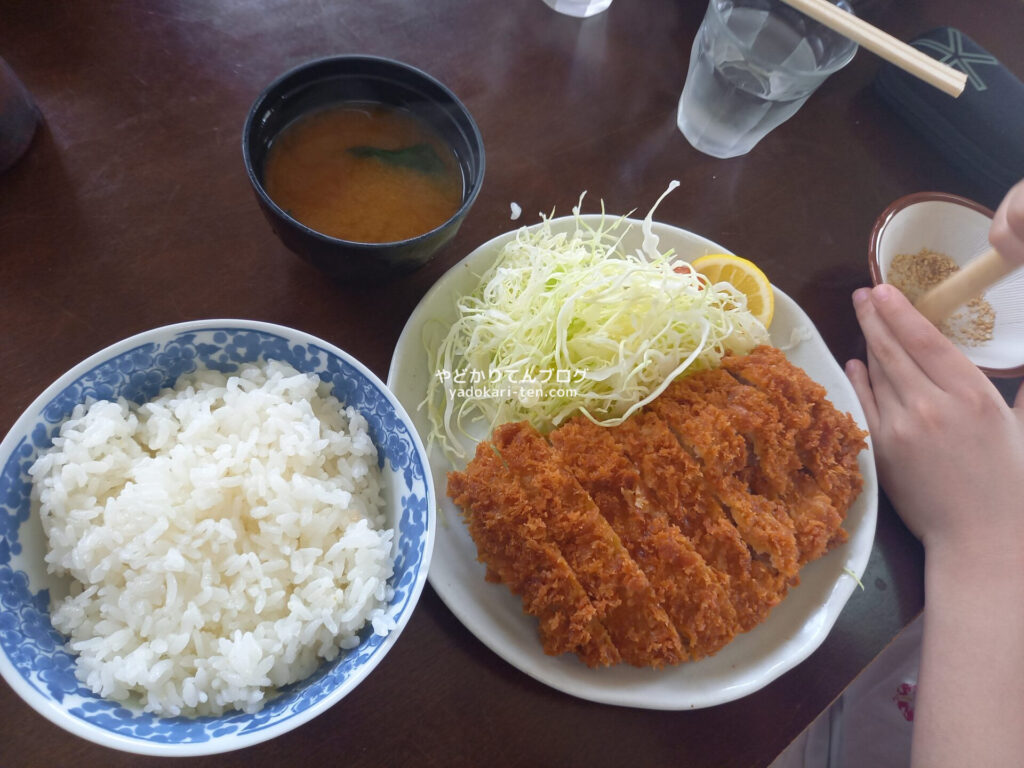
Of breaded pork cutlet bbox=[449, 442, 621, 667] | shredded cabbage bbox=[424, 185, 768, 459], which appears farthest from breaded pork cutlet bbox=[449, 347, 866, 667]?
shredded cabbage bbox=[424, 185, 768, 459]

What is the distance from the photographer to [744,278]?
1633mm

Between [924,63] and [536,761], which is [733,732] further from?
[924,63]

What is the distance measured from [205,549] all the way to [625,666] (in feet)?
2.70

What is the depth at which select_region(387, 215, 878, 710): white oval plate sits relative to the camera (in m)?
1.22

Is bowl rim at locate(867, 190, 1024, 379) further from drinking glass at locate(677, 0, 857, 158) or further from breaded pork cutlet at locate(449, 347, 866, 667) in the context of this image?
breaded pork cutlet at locate(449, 347, 866, 667)

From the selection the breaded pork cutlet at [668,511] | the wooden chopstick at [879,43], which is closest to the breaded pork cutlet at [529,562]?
the breaded pork cutlet at [668,511]

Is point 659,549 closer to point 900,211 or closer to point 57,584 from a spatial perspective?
point 57,584

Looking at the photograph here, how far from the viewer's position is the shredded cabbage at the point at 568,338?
151 cm

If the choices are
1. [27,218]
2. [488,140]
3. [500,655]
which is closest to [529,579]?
[500,655]

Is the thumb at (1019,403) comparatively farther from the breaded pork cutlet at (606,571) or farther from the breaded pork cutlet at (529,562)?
the breaded pork cutlet at (529,562)

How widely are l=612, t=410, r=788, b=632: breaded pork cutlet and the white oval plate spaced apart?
106 millimetres

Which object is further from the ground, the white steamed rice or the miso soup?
the miso soup

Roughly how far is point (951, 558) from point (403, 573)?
1249mm

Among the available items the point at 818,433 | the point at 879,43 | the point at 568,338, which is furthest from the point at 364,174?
the point at 879,43
